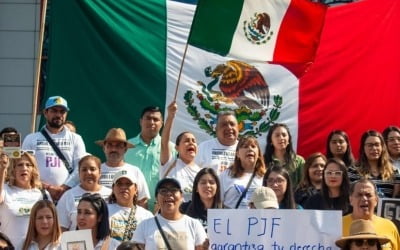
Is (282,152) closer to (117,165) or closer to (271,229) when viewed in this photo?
(117,165)

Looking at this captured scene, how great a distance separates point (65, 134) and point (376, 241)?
348 cm

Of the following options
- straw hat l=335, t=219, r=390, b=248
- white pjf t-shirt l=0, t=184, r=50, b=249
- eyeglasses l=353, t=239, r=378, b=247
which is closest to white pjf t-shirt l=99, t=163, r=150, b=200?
white pjf t-shirt l=0, t=184, r=50, b=249

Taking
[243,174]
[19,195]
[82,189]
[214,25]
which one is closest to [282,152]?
[243,174]

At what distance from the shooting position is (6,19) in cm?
1500

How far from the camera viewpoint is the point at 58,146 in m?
10.2

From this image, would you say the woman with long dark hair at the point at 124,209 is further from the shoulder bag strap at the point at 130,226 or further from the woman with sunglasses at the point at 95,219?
the woman with sunglasses at the point at 95,219

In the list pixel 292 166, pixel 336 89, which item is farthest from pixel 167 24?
pixel 292 166

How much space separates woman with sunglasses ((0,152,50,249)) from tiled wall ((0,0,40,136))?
18.3 feet

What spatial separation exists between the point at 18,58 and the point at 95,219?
686 cm

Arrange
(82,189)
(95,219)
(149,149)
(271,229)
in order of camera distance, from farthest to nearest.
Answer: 1. (149,149)
2. (82,189)
3. (95,219)
4. (271,229)

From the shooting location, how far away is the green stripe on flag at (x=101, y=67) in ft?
39.0

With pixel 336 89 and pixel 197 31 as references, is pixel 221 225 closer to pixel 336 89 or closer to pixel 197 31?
pixel 197 31

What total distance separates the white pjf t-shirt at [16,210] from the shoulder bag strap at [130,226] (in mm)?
734

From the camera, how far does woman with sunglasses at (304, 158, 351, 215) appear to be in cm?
918
